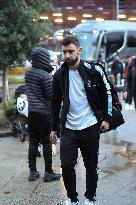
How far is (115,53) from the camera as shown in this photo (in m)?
29.3

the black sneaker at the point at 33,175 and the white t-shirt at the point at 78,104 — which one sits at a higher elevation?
the white t-shirt at the point at 78,104

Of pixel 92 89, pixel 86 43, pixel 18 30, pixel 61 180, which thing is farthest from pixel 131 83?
pixel 86 43

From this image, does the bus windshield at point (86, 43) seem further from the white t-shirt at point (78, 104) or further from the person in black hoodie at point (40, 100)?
the white t-shirt at point (78, 104)

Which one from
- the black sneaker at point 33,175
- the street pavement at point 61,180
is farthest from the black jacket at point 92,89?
the black sneaker at point 33,175

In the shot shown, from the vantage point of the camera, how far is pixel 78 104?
580 centimetres

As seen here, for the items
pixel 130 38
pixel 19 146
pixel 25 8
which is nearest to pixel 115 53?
pixel 130 38

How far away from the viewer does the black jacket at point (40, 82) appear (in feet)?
24.5

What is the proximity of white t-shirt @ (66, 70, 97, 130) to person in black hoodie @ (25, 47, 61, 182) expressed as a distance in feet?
5.49

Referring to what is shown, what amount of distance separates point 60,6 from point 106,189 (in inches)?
1301

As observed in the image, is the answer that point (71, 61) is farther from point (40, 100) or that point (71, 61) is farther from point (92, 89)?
point (40, 100)

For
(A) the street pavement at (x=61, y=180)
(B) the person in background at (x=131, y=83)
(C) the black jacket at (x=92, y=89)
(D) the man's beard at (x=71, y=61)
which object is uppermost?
(D) the man's beard at (x=71, y=61)

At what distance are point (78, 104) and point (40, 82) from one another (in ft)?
5.79

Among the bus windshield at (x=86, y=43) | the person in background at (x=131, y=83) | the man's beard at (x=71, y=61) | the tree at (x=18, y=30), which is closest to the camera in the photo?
the man's beard at (x=71, y=61)

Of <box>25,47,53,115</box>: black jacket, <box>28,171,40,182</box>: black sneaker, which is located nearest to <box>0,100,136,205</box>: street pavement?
<box>28,171,40,182</box>: black sneaker
